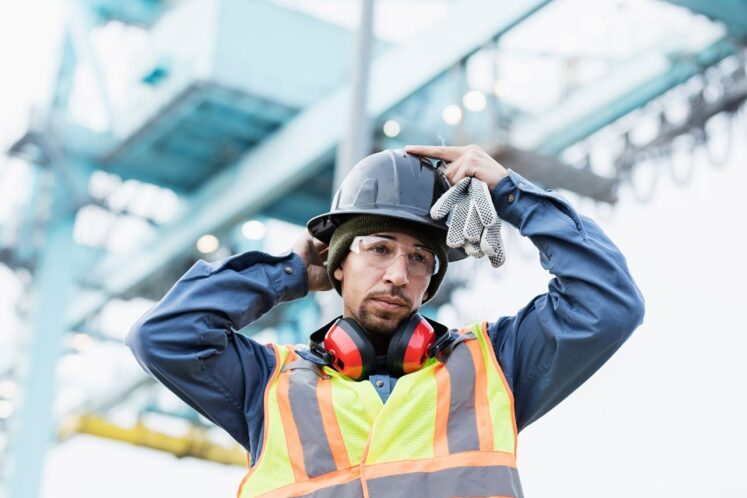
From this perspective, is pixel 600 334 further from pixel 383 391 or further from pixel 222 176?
pixel 222 176

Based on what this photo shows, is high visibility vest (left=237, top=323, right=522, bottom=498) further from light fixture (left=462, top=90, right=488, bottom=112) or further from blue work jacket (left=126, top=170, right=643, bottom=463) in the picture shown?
light fixture (left=462, top=90, right=488, bottom=112)

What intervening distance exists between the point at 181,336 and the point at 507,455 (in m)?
0.92

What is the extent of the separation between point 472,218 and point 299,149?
53.9ft

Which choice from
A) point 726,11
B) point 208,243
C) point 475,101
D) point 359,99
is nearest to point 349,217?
point 359,99

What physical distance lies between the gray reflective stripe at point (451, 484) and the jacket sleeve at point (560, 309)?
0.35 metres

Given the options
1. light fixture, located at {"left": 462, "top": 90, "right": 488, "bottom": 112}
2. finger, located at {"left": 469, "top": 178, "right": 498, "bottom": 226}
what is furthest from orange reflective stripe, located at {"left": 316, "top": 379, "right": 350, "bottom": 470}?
light fixture, located at {"left": 462, "top": 90, "right": 488, "bottom": 112}

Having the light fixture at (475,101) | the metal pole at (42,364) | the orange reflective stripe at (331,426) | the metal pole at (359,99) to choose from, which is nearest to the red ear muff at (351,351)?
the orange reflective stripe at (331,426)

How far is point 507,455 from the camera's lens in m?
3.33

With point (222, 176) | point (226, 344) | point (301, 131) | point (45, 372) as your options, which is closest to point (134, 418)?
point (45, 372)

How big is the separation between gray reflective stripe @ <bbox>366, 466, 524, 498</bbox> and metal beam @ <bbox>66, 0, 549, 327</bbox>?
12498mm

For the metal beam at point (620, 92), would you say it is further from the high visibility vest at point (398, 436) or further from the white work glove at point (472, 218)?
the high visibility vest at point (398, 436)

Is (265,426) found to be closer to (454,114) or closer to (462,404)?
(462,404)

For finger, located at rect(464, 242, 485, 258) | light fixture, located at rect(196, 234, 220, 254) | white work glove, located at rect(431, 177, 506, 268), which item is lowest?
finger, located at rect(464, 242, 485, 258)

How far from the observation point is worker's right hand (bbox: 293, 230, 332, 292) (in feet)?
13.1
